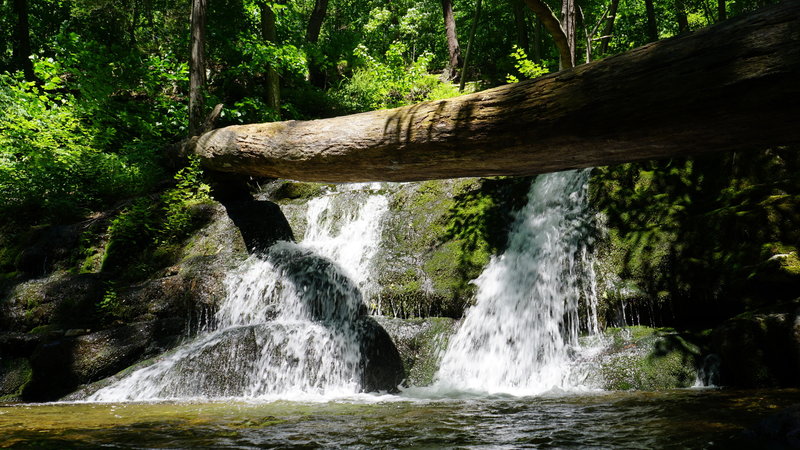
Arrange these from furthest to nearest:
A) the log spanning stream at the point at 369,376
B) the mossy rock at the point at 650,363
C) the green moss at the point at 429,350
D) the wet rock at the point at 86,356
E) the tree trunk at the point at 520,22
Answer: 1. the tree trunk at the point at 520,22
2. the green moss at the point at 429,350
3. the wet rock at the point at 86,356
4. the mossy rock at the point at 650,363
5. the log spanning stream at the point at 369,376

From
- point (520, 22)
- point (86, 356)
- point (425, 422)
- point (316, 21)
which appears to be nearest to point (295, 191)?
point (86, 356)

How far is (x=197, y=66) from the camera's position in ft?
35.1

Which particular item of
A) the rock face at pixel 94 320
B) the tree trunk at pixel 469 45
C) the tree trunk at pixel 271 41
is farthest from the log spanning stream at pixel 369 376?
the tree trunk at pixel 469 45

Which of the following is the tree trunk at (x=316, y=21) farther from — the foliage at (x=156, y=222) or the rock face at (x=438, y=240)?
the rock face at (x=438, y=240)

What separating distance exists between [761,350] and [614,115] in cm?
277

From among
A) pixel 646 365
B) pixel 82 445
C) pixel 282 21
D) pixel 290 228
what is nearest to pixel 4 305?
pixel 290 228

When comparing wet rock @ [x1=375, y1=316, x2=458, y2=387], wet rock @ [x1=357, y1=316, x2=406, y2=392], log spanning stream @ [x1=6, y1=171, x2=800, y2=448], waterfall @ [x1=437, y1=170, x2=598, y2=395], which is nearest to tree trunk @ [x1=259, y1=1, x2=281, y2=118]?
log spanning stream @ [x1=6, y1=171, x2=800, y2=448]

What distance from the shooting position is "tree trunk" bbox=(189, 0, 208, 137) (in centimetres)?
1050

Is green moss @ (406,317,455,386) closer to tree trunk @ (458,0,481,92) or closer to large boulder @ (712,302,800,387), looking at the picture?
large boulder @ (712,302,800,387)

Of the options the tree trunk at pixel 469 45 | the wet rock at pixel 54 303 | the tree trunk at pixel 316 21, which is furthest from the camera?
the tree trunk at pixel 316 21

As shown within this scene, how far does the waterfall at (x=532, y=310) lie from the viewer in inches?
212

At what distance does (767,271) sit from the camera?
4.70 metres

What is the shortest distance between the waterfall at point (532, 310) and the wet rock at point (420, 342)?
129mm

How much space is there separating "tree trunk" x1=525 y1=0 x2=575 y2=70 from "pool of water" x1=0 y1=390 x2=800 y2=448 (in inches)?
185
